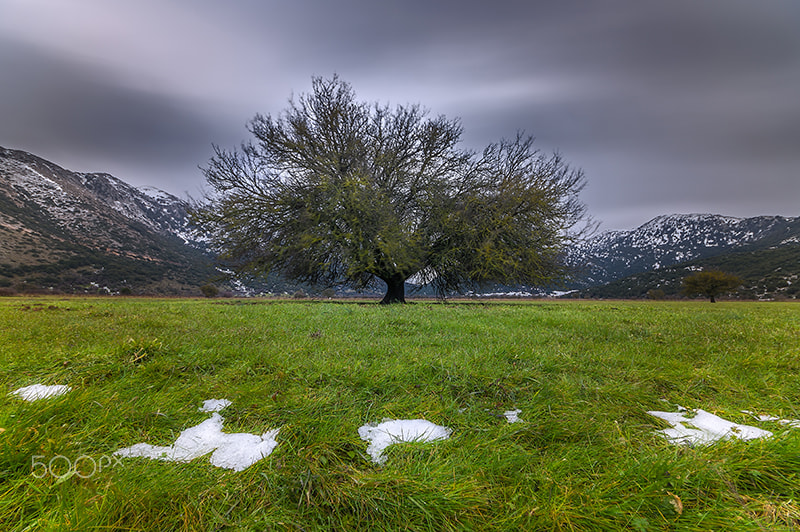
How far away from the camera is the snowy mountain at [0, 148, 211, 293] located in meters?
69.2

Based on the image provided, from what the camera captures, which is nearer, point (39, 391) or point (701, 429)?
point (701, 429)

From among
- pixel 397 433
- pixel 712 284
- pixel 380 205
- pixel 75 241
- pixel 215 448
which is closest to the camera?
pixel 215 448

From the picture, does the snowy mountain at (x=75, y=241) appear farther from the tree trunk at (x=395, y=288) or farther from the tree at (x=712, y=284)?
the tree at (x=712, y=284)

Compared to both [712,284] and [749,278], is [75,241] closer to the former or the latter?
[712,284]

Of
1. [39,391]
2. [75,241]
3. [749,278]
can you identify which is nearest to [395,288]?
[39,391]

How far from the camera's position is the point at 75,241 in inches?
3809

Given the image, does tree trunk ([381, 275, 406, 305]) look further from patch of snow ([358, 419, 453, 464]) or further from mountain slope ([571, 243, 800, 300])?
mountain slope ([571, 243, 800, 300])

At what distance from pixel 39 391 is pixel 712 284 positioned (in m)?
47.3

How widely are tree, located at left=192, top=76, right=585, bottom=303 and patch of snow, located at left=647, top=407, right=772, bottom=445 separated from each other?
1117 centimetres

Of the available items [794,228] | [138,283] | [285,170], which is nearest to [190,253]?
[138,283]

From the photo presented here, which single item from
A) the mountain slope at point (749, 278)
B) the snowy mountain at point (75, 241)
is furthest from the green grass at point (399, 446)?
the mountain slope at point (749, 278)

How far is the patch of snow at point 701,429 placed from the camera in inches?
83.1

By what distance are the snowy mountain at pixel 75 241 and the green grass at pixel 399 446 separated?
53.7 m

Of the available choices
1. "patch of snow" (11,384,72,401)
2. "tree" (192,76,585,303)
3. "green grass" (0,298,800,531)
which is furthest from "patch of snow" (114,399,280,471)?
"tree" (192,76,585,303)
